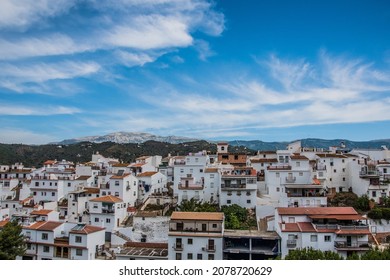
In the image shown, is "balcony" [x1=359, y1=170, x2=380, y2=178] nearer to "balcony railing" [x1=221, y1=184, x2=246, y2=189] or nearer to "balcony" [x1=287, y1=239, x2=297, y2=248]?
"balcony railing" [x1=221, y1=184, x2=246, y2=189]

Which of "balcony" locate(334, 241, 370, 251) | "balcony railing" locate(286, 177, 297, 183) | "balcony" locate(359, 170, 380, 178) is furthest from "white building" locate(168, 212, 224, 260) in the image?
"balcony" locate(359, 170, 380, 178)

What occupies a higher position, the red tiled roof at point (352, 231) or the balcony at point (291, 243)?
the red tiled roof at point (352, 231)

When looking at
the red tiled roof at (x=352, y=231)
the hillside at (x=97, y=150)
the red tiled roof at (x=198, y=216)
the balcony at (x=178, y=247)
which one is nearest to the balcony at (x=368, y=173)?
the red tiled roof at (x=352, y=231)

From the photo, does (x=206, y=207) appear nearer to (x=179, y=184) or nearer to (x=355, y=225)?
(x=179, y=184)

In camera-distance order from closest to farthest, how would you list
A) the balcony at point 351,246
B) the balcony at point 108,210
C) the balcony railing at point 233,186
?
the balcony at point 351,246, the balcony at point 108,210, the balcony railing at point 233,186

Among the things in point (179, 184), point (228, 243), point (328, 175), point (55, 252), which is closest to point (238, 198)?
point (179, 184)

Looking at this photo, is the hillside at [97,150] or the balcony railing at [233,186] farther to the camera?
the hillside at [97,150]

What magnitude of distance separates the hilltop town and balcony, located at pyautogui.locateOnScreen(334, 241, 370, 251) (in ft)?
0.08

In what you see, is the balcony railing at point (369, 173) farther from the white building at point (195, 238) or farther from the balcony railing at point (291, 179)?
the white building at point (195, 238)

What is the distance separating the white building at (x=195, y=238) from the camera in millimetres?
9305

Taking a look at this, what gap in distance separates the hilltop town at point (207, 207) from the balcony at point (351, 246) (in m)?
0.02

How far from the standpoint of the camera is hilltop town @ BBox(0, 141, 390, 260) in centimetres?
938

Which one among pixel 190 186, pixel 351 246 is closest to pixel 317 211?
pixel 351 246

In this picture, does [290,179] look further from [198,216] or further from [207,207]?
[198,216]
